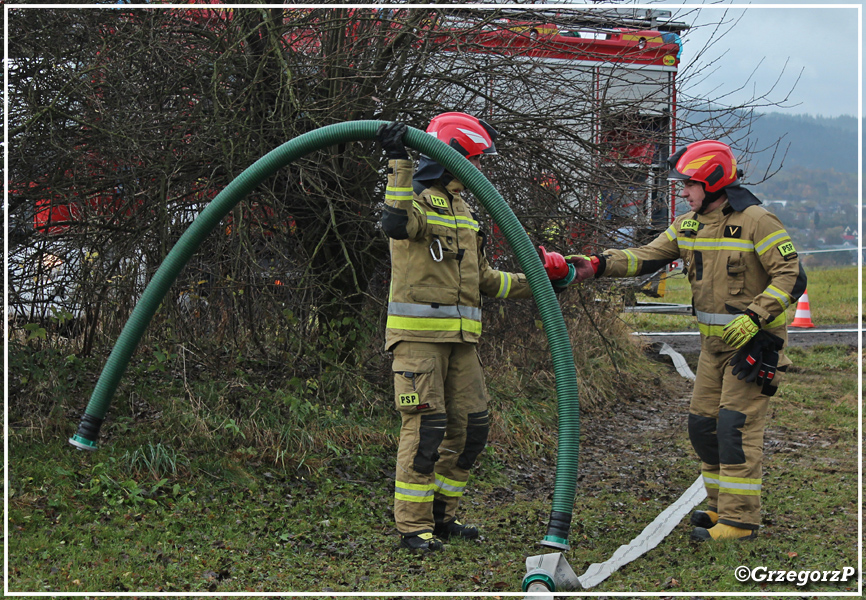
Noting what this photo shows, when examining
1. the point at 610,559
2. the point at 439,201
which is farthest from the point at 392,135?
the point at 610,559

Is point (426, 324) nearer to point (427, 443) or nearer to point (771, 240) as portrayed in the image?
point (427, 443)

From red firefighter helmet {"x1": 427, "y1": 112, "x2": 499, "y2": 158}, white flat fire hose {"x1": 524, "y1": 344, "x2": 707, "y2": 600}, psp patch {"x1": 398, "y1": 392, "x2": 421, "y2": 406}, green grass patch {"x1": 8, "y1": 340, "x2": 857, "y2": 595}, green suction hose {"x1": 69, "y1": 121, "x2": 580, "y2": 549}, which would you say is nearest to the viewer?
white flat fire hose {"x1": 524, "y1": 344, "x2": 707, "y2": 600}

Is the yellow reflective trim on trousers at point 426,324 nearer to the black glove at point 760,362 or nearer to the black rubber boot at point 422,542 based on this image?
the black rubber boot at point 422,542

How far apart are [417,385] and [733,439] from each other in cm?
184

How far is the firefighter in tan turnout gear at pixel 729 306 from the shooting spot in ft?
14.0

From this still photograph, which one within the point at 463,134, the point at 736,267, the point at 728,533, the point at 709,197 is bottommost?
the point at 728,533

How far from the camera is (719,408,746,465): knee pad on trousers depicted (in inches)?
169

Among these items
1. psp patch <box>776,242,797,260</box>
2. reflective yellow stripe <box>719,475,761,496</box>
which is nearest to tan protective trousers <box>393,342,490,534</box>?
reflective yellow stripe <box>719,475,761,496</box>

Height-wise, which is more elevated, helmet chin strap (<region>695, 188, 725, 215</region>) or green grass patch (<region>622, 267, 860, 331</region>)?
helmet chin strap (<region>695, 188, 725, 215</region>)

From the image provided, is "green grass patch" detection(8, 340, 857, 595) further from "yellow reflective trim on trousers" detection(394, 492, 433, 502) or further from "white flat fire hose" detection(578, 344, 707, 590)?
"yellow reflective trim on trousers" detection(394, 492, 433, 502)

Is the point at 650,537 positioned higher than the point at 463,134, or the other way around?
the point at 463,134

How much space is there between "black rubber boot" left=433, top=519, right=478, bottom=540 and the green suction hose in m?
0.96

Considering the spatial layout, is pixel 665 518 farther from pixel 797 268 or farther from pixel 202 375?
pixel 202 375

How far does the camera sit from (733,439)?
Result: 430 centimetres
